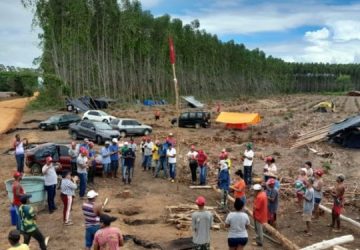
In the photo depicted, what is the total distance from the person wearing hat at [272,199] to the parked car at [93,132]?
1803 cm

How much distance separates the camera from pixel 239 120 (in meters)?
41.6

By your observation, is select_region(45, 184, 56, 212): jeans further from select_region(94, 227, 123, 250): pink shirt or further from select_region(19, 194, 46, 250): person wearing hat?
select_region(94, 227, 123, 250): pink shirt

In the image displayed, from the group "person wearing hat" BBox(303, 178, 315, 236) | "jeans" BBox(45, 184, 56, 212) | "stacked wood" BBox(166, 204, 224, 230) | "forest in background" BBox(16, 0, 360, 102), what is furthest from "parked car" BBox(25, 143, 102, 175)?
"forest in background" BBox(16, 0, 360, 102)

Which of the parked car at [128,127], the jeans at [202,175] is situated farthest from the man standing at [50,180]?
the parked car at [128,127]

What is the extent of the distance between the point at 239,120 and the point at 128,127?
10392mm

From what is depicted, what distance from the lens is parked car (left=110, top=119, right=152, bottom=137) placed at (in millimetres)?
35438

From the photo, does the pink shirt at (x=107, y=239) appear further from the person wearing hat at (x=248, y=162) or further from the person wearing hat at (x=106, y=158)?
the person wearing hat at (x=106, y=158)

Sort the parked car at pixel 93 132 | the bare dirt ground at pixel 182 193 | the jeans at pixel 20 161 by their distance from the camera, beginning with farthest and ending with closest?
1. the parked car at pixel 93 132
2. the jeans at pixel 20 161
3. the bare dirt ground at pixel 182 193

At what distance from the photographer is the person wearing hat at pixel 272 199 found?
44.9 ft

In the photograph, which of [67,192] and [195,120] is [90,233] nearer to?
[67,192]

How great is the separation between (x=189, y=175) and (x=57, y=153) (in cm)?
593

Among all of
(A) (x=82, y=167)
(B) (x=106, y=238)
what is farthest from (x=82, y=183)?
(B) (x=106, y=238)

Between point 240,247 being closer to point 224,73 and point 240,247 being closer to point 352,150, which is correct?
point 352,150

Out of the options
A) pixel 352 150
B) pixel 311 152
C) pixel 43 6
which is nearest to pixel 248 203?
pixel 311 152
